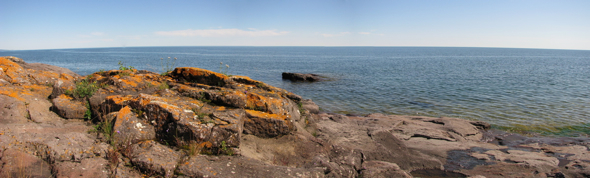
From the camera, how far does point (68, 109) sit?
690cm

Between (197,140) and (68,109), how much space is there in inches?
139

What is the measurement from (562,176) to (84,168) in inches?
435

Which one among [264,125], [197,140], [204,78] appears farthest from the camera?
[204,78]

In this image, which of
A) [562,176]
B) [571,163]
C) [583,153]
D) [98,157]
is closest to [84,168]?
[98,157]

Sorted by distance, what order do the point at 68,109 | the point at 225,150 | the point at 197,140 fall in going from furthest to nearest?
the point at 68,109 → the point at 225,150 → the point at 197,140

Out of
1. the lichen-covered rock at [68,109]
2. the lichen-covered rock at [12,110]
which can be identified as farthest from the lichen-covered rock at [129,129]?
the lichen-covered rock at [12,110]

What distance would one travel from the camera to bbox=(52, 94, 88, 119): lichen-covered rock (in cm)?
685

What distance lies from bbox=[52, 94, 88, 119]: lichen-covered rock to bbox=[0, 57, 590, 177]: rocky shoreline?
0.9 inches

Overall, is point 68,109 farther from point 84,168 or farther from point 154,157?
point 154,157

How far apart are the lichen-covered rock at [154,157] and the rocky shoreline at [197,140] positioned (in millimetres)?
18

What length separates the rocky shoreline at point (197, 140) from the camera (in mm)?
5195

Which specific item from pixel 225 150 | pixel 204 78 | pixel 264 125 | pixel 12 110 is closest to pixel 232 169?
pixel 225 150

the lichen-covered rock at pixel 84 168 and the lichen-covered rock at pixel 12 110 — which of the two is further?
the lichen-covered rock at pixel 12 110

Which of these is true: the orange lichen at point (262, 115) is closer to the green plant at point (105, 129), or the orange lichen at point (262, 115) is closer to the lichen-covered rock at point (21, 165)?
the green plant at point (105, 129)
